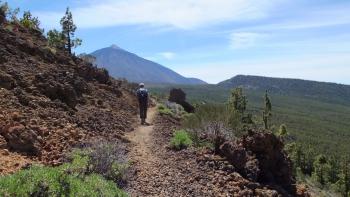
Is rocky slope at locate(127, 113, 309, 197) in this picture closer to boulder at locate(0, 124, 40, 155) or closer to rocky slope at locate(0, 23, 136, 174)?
rocky slope at locate(0, 23, 136, 174)

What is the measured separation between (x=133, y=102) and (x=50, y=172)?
1711cm

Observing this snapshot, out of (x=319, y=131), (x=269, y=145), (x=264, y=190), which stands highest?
(x=269, y=145)

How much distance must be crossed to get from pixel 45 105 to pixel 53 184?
7.12m

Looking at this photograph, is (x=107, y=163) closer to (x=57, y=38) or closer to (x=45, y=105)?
(x=45, y=105)

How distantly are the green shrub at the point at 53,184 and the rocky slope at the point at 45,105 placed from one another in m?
1.55

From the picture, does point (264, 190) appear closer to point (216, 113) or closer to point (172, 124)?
point (216, 113)

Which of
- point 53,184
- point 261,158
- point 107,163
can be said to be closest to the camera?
point 53,184

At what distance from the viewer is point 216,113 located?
59.0 ft

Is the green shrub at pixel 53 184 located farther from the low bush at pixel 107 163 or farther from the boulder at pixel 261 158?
the boulder at pixel 261 158

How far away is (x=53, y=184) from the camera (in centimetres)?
801

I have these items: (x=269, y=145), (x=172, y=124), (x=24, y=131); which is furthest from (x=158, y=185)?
(x=172, y=124)

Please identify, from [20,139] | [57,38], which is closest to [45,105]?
[20,139]

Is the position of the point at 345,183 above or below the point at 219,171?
below

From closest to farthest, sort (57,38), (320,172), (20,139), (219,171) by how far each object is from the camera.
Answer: (20,139) < (219,171) < (57,38) < (320,172)
